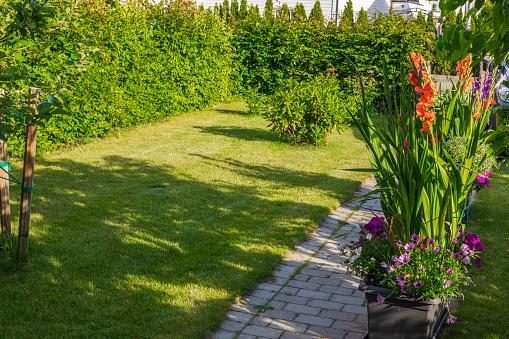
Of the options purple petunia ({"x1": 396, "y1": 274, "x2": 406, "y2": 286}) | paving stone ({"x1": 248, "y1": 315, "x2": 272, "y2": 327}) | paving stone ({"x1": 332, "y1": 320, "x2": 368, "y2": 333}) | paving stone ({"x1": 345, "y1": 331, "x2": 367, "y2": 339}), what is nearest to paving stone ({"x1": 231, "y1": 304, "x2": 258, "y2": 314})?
paving stone ({"x1": 248, "y1": 315, "x2": 272, "y2": 327})

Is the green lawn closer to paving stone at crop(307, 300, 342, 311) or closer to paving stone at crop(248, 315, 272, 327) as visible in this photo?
paving stone at crop(248, 315, 272, 327)

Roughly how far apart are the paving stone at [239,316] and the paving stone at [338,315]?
1.90 ft

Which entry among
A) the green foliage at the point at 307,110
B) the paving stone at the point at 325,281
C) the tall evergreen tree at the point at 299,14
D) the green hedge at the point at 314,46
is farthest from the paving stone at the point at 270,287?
the tall evergreen tree at the point at 299,14

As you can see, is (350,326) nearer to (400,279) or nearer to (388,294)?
(388,294)

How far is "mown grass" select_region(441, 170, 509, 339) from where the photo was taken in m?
3.54

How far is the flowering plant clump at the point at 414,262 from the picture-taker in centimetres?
302

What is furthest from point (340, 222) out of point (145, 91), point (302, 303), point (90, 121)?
point (145, 91)

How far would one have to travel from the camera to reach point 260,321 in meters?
3.66

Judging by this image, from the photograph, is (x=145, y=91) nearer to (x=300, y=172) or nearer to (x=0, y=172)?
(x=300, y=172)

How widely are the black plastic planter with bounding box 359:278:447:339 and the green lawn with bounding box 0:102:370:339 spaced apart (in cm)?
120

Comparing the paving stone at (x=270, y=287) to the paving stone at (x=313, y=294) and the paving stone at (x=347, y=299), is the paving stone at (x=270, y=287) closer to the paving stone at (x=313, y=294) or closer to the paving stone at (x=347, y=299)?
the paving stone at (x=313, y=294)

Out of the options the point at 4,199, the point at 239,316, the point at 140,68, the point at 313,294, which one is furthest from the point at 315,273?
the point at 140,68

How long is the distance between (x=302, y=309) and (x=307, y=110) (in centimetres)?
624

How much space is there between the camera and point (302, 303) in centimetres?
397
